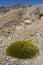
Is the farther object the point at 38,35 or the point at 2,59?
the point at 38,35

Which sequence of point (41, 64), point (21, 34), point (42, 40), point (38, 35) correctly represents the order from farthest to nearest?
point (21, 34) → point (38, 35) → point (42, 40) → point (41, 64)

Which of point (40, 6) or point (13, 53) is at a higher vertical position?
point (13, 53)

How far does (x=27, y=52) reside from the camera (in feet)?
50.3

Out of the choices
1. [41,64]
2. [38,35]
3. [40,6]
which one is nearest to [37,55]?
[41,64]

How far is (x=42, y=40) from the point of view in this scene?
60.1 ft

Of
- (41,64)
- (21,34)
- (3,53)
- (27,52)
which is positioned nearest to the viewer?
(41,64)

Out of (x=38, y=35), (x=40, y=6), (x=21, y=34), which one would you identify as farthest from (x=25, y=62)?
(x=40, y=6)

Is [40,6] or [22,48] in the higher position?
[22,48]

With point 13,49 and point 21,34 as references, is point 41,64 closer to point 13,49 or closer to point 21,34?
point 13,49

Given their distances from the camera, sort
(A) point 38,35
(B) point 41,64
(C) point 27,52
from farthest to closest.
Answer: (A) point 38,35
(C) point 27,52
(B) point 41,64

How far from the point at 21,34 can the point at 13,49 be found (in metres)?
5.74

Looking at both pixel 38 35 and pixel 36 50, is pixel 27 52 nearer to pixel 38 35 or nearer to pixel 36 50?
pixel 36 50

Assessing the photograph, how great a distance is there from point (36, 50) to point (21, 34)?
17.9 feet

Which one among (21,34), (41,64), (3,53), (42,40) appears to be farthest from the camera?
(21,34)
